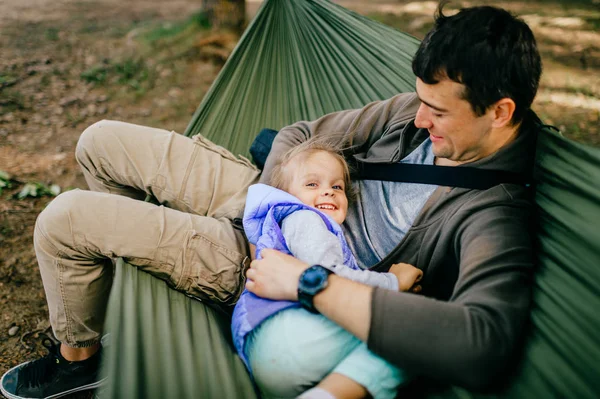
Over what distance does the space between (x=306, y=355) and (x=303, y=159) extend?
2.30ft

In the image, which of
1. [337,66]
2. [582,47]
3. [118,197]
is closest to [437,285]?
[118,197]

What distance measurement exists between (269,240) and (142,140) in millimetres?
688

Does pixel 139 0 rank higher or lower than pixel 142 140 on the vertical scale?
higher

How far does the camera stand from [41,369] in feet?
5.17

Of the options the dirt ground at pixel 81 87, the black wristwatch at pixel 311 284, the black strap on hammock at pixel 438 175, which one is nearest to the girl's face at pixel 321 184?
the black strap on hammock at pixel 438 175

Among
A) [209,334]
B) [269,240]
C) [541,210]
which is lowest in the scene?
[209,334]

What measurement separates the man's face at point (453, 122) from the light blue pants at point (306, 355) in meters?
0.61

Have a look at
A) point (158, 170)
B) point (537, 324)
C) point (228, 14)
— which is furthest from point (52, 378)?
point (228, 14)

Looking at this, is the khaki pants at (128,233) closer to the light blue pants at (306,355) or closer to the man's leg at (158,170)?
the man's leg at (158,170)

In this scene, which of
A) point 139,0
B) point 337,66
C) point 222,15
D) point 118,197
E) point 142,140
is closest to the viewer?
point 118,197

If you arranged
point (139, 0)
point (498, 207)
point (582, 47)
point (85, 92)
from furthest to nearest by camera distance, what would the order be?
point (139, 0)
point (582, 47)
point (85, 92)
point (498, 207)

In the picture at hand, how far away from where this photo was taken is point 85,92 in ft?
12.3

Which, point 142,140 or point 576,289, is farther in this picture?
point 142,140

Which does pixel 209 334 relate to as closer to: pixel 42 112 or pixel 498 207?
pixel 498 207
